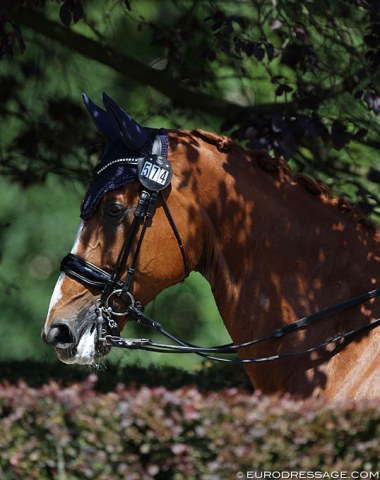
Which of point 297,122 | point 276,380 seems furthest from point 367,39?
point 276,380

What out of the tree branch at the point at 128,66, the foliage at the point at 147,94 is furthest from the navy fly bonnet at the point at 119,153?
the tree branch at the point at 128,66

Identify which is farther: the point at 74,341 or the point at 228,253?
the point at 228,253

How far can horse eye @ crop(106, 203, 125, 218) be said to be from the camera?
165 inches

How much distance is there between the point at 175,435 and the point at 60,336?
1.20m

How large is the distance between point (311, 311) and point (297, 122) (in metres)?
2.22

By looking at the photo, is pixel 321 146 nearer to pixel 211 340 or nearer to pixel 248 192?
pixel 211 340

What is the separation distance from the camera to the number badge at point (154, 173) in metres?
4.12

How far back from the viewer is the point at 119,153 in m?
4.27

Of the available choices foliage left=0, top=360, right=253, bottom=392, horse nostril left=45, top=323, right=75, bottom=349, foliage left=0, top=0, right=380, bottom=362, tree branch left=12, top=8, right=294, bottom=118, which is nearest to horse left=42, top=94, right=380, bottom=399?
horse nostril left=45, top=323, right=75, bottom=349

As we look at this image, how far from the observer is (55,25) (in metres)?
7.36

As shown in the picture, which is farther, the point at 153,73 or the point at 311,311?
the point at 153,73

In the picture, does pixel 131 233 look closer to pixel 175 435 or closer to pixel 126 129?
pixel 126 129

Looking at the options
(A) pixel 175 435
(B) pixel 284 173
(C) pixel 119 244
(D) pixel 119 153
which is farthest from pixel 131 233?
(A) pixel 175 435

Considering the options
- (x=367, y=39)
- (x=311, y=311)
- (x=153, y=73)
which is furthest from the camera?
(x=153, y=73)
